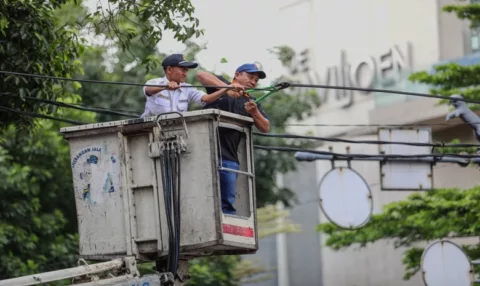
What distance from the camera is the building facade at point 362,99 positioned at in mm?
30344

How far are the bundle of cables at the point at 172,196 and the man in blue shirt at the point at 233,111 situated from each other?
0.45 meters

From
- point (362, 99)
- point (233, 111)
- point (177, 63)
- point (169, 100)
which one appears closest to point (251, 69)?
point (233, 111)

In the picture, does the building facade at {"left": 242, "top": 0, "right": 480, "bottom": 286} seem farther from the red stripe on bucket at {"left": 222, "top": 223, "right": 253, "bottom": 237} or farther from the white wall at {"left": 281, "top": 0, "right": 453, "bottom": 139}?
the red stripe on bucket at {"left": 222, "top": 223, "right": 253, "bottom": 237}

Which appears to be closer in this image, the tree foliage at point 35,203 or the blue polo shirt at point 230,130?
the blue polo shirt at point 230,130

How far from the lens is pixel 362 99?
34.8 m

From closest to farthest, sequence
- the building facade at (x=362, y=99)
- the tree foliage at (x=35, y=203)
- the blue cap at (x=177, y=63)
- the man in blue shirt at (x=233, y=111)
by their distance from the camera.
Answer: the man in blue shirt at (x=233, y=111) → the blue cap at (x=177, y=63) → the tree foliage at (x=35, y=203) → the building facade at (x=362, y=99)

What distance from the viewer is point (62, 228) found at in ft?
80.1

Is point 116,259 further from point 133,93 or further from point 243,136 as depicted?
point 133,93

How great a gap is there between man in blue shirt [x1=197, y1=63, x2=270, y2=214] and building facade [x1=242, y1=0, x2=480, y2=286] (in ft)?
54.9

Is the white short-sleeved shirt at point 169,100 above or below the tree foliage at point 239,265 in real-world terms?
above

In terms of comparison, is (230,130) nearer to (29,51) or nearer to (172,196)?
(172,196)

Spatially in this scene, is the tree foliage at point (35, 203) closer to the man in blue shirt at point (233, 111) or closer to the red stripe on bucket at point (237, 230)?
the man in blue shirt at point (233, 111)

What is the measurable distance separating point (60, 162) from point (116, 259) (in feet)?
47.9

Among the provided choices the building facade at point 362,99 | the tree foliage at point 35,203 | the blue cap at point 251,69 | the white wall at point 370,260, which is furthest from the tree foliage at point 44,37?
the white wall at point 370,260
